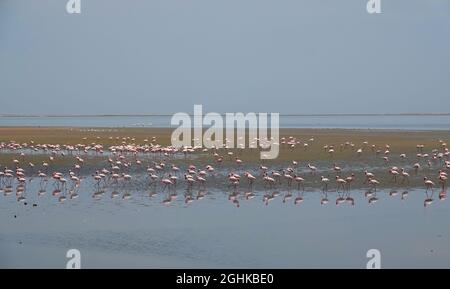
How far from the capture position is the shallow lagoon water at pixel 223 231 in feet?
30.3

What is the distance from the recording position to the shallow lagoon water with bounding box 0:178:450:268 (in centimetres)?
923

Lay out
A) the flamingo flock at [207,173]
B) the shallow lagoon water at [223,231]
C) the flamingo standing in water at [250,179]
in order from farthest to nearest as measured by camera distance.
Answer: the flamingo standing in water at [250,179], the flamingo flock at [207,173], the shallow lagoon water at [223,231]

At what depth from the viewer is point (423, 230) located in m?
11.0

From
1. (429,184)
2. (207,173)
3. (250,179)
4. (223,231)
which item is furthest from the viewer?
(207,173)

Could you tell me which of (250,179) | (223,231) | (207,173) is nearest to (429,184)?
(250,179)

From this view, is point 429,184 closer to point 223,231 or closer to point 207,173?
point 207,173

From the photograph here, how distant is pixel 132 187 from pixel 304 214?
4.71 m

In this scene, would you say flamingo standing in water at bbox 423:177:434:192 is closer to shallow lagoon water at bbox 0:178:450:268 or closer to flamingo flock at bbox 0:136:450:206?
flamingo flock at bbox 0:136:450:206

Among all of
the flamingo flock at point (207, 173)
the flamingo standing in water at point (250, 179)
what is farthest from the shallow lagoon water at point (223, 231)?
the flamingo standing in water at point (250, 179)

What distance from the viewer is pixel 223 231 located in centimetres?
1084

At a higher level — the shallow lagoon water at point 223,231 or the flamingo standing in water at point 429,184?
the flamingo standing in water at point 429,184

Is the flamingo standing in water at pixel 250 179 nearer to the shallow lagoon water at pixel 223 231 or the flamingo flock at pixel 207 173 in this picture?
the flamingo flock at pixel 207 173

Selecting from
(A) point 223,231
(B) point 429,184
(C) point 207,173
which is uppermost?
(C) point 207,173
